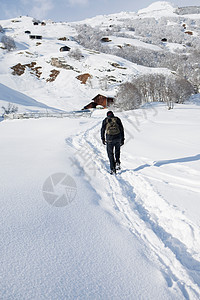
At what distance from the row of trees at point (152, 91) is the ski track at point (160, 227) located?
1061 inches

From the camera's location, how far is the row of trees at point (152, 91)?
2995 centimetres

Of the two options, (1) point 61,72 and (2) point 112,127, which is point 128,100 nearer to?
(2) point 112,127

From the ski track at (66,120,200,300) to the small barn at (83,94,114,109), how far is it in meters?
40.7

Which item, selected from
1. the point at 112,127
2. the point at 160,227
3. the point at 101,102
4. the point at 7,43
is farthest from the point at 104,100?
the point at 7,43

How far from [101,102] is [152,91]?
14102mm

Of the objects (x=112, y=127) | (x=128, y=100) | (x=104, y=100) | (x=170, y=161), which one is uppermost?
(x=104, y=100)

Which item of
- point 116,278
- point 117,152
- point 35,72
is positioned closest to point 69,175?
point 117,152

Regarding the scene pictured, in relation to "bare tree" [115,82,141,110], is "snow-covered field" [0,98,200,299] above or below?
below

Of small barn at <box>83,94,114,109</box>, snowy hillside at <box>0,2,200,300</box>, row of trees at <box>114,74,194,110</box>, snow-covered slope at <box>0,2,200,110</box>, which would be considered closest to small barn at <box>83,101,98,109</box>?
small barn at <box>83,94,114,109</box>

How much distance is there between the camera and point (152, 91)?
3553cm

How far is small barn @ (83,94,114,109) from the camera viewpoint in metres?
43.0

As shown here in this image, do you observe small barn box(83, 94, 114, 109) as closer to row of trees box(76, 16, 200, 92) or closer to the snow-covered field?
row of trees box(76, 16, 200, 92)

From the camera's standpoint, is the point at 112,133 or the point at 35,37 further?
the point at 35,37

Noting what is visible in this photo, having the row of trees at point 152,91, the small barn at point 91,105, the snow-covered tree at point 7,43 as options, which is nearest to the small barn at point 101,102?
the small barn at point 91,105
